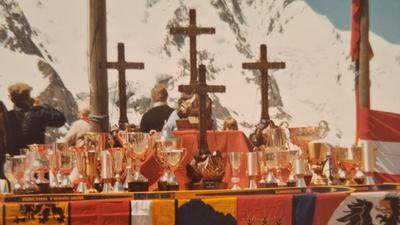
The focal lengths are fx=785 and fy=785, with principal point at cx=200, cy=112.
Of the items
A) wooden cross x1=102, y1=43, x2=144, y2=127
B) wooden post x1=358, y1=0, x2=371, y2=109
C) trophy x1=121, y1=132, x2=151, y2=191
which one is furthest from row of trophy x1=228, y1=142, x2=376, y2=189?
wooden post x1=358, y1=0, x2=371, y2=109

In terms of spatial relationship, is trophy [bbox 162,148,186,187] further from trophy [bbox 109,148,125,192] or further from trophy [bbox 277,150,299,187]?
trophy [bbox 277,150,299,187]

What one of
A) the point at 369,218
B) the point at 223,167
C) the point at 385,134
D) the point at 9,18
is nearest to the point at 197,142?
the point at 223,167

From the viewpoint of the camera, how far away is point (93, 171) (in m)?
3.02

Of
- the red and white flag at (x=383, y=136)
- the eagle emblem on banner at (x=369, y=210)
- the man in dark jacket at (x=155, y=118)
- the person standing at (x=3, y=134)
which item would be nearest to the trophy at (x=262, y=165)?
the eagle emblem on banner at (x=369, y=210)

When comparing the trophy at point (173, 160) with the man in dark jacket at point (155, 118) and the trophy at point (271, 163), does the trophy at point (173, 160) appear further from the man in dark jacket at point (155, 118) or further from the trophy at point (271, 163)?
the man in dark jacket at point (155, 118)

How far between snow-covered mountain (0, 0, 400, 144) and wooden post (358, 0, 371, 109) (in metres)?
0.79

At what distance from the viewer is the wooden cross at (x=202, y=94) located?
3.13 m

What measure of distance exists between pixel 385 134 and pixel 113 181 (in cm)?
254

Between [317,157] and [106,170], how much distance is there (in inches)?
36.1

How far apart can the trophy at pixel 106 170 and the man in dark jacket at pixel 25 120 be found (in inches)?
57.4

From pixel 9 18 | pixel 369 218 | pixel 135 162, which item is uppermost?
pixel 9 18

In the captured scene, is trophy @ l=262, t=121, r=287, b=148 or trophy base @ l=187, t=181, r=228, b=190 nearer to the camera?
trophy base @ l=187, t=181, r=228, b=190

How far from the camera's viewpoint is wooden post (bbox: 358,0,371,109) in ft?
20.2

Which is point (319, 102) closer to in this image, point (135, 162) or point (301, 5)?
point (301, 5)
